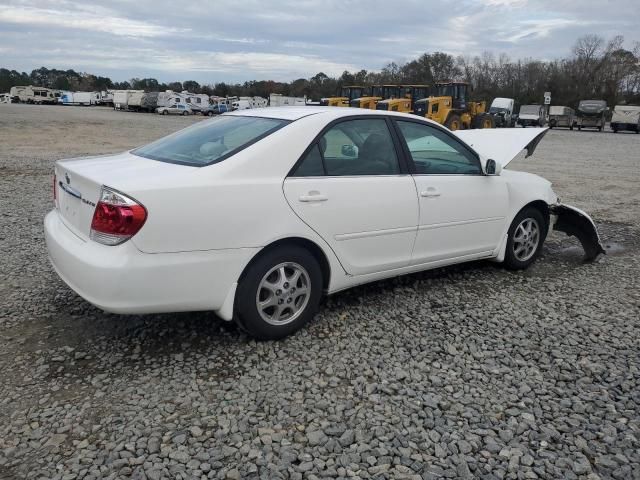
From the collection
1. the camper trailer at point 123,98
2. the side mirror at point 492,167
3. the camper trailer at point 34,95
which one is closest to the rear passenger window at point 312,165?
the side mirror at point 492,167

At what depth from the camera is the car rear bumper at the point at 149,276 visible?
306cm

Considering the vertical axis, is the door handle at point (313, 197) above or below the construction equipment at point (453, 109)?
below

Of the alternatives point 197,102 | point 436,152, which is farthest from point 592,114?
point 436,152

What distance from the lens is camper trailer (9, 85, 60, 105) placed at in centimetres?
7831

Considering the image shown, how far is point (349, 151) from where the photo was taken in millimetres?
4008

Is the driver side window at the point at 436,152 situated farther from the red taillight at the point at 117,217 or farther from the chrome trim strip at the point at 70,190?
the chrome trim strip at the point at 70,190

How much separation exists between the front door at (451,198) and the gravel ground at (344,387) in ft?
1.41

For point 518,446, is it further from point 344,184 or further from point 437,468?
point 344,184

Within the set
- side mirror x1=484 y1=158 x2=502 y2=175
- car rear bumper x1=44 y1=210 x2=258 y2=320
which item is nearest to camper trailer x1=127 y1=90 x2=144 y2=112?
side mirror x1=484 y1=158 x2=502 y2=175

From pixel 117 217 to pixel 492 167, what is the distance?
3213 mm

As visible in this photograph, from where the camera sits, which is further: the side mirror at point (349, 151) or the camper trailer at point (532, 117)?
the camper trailer at point (532, 117)

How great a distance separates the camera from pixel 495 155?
547 centimetres

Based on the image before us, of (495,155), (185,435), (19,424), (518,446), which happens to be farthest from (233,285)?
(495,155)

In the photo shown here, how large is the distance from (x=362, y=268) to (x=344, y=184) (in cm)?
66
